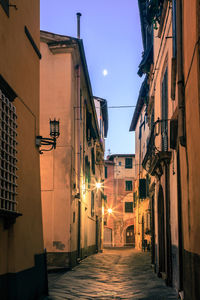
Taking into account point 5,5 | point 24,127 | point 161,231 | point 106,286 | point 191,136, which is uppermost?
point 5,5

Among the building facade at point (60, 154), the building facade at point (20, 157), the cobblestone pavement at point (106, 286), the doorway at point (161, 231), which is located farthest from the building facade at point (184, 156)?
the building facade at point (60, 154)

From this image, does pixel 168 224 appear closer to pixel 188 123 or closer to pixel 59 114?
pixel 188 123

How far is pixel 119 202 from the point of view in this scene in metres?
49.5

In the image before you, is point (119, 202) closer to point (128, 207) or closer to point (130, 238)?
point (128, 207)

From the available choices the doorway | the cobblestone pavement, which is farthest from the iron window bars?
the doorway

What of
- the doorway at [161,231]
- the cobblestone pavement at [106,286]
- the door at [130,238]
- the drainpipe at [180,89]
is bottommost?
the door at [130,238]

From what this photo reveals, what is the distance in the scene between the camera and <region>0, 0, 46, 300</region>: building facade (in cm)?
646

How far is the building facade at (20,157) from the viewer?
6.46 meters

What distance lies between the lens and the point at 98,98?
111 feet

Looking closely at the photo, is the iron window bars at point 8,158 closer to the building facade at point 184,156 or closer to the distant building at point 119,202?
the building facade at point 184,156

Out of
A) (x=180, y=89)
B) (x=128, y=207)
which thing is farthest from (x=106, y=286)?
(x=128, y=207)

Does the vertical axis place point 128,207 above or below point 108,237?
above

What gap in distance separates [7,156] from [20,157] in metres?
0.98

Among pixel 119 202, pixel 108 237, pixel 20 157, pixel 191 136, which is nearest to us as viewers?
pixel 191 136
